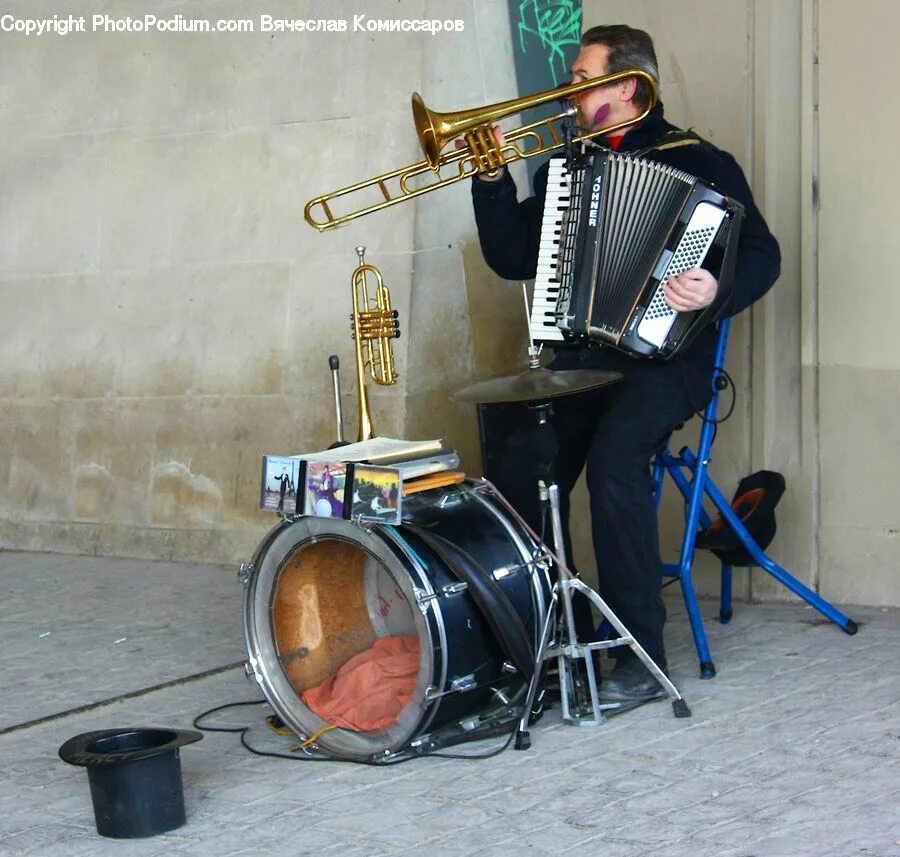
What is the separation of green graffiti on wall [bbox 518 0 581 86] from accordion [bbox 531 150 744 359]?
1.63 metres

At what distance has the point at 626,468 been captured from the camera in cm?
379

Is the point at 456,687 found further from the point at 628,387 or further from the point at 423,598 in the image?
the point at 628,387

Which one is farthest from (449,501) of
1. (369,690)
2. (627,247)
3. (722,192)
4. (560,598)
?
(722,192)

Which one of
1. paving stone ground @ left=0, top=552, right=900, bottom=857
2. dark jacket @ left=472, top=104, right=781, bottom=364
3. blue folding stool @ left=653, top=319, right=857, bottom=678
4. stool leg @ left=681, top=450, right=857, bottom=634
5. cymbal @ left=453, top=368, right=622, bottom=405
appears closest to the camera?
paving stone ground @ left=0, top=552, right=900, bottom=857

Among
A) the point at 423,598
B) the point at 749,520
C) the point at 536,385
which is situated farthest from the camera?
the point at 749,520

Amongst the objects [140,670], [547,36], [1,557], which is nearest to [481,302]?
[547,36]

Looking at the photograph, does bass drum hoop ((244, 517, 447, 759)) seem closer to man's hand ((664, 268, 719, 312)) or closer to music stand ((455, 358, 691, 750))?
music stand ((455, 358, 691, 750))

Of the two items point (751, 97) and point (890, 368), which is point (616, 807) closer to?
point (890, 368)

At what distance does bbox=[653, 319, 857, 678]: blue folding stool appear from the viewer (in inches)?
161

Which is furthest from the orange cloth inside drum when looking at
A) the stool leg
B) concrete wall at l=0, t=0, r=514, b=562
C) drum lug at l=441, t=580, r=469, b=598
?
concrete wall at l=0, t=0, r=514, b=562

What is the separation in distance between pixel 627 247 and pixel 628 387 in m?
0.40

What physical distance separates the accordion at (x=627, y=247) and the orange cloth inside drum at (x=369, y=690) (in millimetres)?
937

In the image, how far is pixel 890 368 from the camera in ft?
15.3

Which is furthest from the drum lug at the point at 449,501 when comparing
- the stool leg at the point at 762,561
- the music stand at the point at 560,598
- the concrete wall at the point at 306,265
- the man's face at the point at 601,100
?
the concrete wall at the point at 306,265
